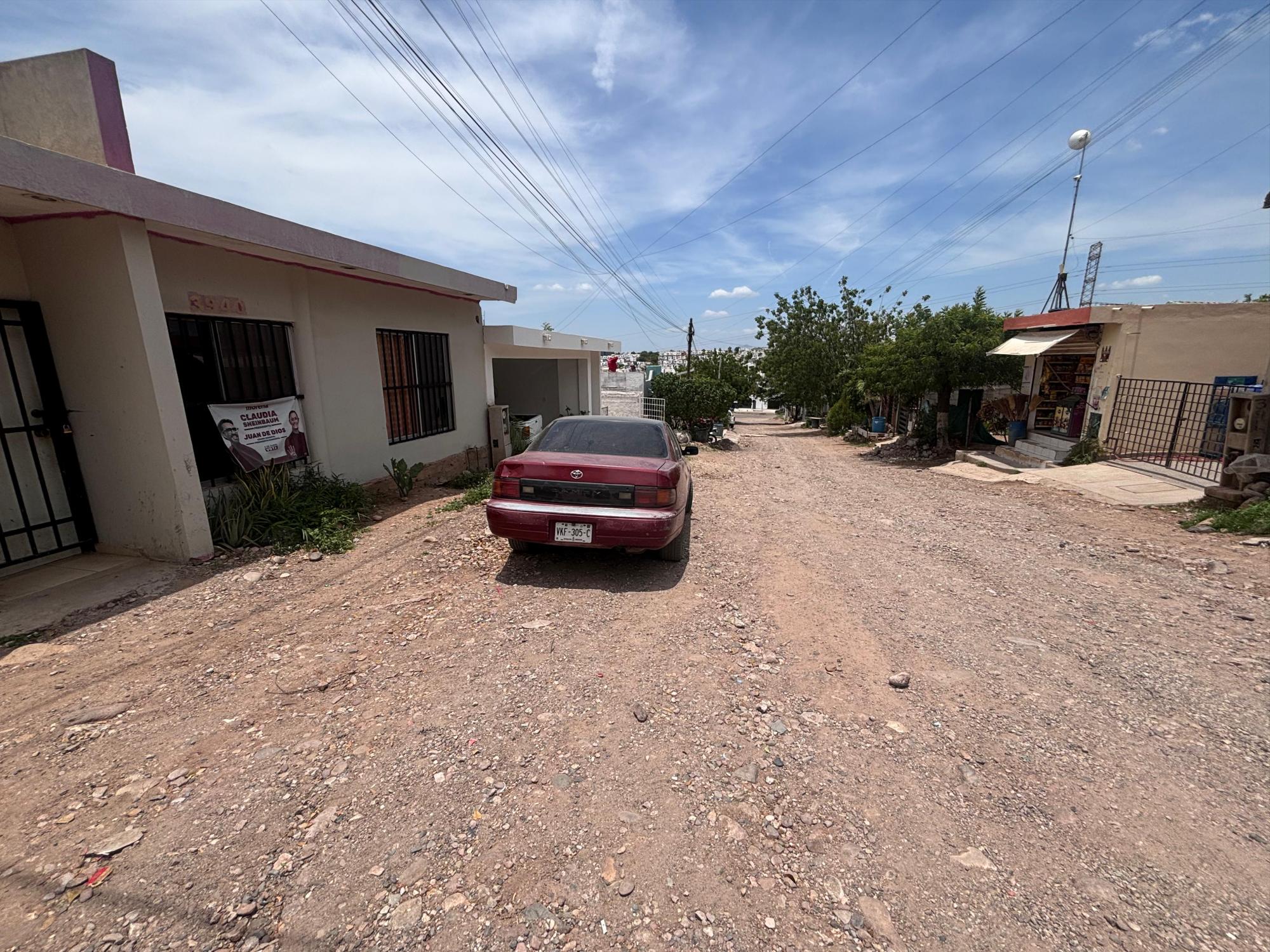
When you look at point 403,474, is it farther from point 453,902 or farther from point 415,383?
point 453,902

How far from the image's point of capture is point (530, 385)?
1608 cm

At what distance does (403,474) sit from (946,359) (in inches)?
516

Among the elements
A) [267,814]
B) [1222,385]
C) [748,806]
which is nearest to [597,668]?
[748,806]

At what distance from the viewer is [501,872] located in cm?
192

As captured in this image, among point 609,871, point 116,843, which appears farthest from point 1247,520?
point 116,843

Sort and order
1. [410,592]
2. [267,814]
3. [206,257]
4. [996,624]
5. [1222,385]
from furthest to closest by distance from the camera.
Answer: [1222,385], [206,257], [410,592], [996,624], [267,814]

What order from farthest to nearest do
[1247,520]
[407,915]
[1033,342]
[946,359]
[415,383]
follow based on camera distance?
1. [946,359]
2. [1033,342]
3. [415,383]
4. [1247,520]
5. [407,915]

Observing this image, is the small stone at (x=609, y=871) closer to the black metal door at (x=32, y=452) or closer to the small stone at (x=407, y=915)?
the small stone at (x=407, y=915)

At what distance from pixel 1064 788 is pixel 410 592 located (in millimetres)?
4134

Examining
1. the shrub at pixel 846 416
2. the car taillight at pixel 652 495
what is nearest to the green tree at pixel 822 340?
the shrub at pixel 846 416

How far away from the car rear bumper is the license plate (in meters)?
0.02

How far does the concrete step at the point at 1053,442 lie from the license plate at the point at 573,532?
11.8 meters

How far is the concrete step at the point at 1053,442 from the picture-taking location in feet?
37.9

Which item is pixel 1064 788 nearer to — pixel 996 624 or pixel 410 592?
pixel 996 624
